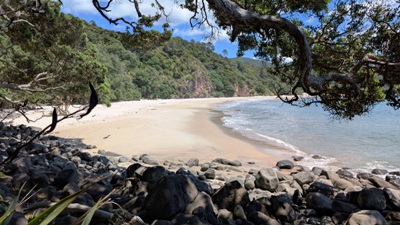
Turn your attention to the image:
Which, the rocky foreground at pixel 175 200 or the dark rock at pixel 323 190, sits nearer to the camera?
the rocky foreground at pixel 175 200

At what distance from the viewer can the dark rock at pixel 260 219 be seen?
315cm

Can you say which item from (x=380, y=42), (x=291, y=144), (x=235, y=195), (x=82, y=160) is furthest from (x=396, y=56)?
(x=291, y=144)

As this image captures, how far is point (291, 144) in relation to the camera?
13539mm

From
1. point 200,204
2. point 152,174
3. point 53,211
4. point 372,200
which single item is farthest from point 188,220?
point 372,200

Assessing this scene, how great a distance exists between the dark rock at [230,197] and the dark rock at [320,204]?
49.9 inches

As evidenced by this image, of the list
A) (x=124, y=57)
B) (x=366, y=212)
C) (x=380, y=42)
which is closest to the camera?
(x=366, y=212)

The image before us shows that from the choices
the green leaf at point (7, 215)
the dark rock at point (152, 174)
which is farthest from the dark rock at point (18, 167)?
the green leaf at point (7, 215)

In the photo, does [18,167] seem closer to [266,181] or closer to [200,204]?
[200,204]

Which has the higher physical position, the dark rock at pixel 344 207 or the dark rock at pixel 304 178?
the dark rock at pixel 344 207

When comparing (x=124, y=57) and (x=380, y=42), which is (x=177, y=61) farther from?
(x=380, y=42)

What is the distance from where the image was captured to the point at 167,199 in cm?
286

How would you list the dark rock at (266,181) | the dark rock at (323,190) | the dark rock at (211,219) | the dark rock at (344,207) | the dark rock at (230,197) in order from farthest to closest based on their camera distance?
the dark rock at (266,181), the dark rock at (323,190), the dark rock at (344,207), the dark rock at (230,197), the dark rock at (211,219)

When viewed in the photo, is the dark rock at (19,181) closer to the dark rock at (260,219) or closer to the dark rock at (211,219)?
the dark rock at (211,219)

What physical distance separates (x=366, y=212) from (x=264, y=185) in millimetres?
2331
